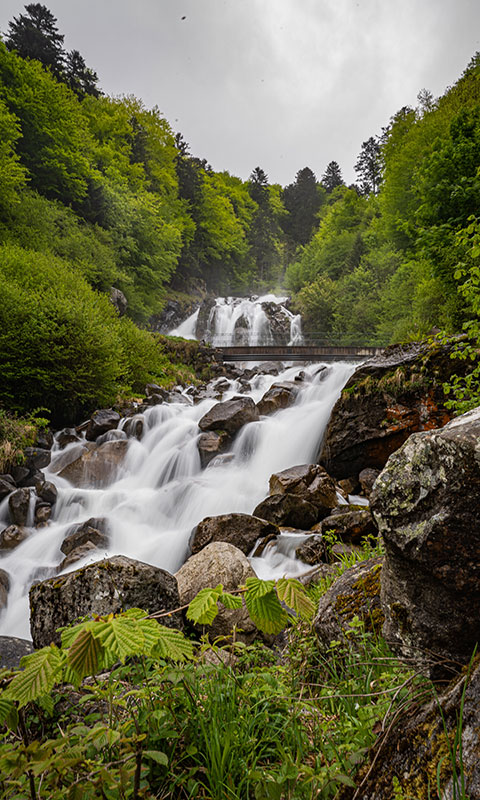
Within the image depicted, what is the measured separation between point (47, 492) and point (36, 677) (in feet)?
25.3

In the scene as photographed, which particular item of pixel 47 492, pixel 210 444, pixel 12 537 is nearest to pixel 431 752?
pixel 12 537

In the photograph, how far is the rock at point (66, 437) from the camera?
33.2ft

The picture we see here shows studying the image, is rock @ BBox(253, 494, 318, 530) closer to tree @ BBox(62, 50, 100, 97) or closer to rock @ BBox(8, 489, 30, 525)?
rock @ BBox(8, 489, 30, 525)

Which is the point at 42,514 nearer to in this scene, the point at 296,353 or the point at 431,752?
the point at 431,752

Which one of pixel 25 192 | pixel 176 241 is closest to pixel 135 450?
pixel 25 192

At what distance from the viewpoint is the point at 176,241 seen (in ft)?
93.9

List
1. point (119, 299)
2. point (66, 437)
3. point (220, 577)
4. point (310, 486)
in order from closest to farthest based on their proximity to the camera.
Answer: point (220, 577) < point (310, 486) < point (66, 437) < point (119, 299)

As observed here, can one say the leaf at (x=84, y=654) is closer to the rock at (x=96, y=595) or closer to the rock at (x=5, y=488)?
the rock at (x=96, y=595)

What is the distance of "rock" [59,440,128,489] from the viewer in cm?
884

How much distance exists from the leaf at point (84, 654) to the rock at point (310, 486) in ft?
18.3

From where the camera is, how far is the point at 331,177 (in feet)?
221

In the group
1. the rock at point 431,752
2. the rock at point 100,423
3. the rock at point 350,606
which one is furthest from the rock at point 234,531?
the rock at point 100,423

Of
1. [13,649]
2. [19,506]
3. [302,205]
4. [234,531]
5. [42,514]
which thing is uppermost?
[302,205]

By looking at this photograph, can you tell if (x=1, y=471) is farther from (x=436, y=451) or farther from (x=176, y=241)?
(x=176, y=241)
